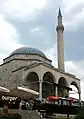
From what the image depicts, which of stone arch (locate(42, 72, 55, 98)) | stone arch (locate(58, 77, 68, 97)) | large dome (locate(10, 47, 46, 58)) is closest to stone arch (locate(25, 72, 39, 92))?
stone arch (locate(42, 72, 55, 98))

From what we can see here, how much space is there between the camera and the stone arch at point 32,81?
1623 inches

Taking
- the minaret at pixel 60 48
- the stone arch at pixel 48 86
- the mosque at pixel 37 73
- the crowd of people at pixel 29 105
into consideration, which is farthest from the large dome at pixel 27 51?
the crowd of people at pixel 29 105

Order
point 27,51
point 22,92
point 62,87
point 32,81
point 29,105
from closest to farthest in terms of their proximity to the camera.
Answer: point 29,105 → point 22,92 → point 32,81 → point 62,87 → point 27,51

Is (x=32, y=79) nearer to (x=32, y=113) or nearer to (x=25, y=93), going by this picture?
(x=25, y=93)

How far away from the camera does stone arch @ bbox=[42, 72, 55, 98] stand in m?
42.2

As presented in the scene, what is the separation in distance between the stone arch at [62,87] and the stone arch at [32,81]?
3646 millimetres

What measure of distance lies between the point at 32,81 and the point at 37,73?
3.75m

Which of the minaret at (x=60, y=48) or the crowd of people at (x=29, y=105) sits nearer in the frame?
the crowd of people at (x=29, y=105)

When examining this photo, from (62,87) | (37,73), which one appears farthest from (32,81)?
(62,87)

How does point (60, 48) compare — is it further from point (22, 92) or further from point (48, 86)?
point (22, 92)

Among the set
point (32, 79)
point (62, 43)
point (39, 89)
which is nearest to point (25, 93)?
point (39, 89)

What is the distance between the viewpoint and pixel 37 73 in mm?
39344

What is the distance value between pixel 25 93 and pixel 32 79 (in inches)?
863

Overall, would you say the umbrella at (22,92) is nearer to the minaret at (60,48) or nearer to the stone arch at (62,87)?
the stone arch at (62,87)
